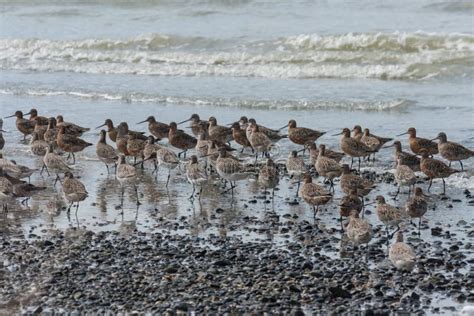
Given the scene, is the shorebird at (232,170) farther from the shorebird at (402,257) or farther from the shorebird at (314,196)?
the shorebird at (402,257)

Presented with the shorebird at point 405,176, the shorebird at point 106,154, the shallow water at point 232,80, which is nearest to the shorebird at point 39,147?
the shallow water at point 232,80

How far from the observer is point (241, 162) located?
51.6 feet

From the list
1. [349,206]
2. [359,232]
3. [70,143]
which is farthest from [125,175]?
[359,232]

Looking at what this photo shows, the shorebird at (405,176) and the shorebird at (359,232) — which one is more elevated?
the shorebird at (405,176)

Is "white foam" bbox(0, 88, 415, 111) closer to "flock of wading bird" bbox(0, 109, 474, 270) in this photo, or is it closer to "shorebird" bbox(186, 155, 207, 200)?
"flock of wading bird" bbox(0, 109, 474, 270)

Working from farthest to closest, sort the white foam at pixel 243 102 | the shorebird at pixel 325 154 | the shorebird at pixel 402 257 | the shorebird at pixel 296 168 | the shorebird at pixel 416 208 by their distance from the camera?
the white foam at pixel 243 102 → the shorebird at pixel 325 154 → the shorebird at pixel 296 168 → the shorebird at pixel 416 208 → the shorebird at pixel 402 257

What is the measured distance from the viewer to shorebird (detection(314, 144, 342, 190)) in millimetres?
14195

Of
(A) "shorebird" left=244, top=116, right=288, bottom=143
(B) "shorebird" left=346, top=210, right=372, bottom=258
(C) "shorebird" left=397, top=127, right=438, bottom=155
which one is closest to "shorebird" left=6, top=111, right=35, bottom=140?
(A) "shorebird" left=244, top=116, right=288, bottom=143

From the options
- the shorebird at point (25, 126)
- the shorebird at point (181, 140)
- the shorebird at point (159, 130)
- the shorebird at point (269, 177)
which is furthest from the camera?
the shorebird at point (25, 126)

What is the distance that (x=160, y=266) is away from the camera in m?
10.8

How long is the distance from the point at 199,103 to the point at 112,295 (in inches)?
439

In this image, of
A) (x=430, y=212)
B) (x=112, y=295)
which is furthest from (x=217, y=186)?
(x=112, y=295)

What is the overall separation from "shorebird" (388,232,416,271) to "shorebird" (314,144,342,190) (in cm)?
358

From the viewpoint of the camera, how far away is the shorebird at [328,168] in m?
14.2
